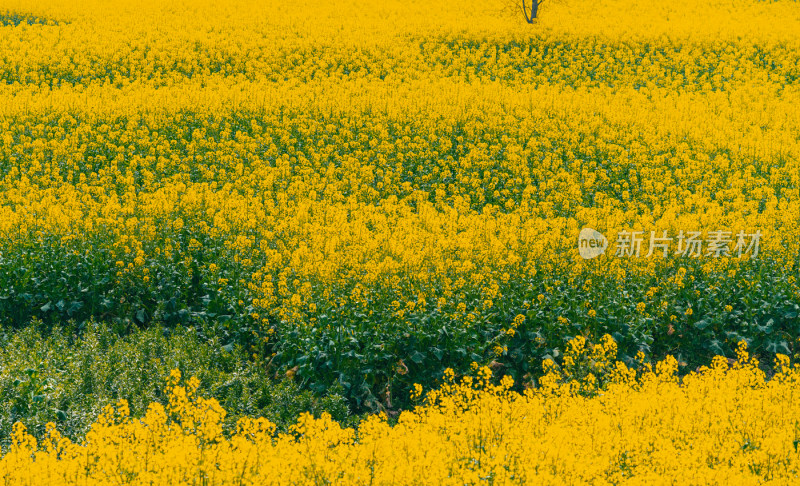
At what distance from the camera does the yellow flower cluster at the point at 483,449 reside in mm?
6191

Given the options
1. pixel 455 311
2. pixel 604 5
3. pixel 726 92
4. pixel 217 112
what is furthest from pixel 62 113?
pixel 604 5

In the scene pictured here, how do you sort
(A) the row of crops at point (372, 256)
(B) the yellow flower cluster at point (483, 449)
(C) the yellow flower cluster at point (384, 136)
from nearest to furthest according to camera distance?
1. (B) the yellow flower cluster at point (483, 449)
2. (A) the row of crops at point (372, 256)
3. (C) the yellow flower cluster at point (384, 136)

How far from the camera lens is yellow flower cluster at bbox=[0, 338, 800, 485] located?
20.3ft

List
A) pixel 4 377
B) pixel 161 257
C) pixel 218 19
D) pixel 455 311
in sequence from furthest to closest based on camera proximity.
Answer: pixel 218 19 < pixel 161 257 < pixel 455 311 < pixel 4 377

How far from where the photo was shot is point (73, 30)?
97.3 ft

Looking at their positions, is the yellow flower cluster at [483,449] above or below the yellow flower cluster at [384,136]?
below

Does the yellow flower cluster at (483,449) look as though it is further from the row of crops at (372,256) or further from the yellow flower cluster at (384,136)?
the yellow flower cluster at (384,136)

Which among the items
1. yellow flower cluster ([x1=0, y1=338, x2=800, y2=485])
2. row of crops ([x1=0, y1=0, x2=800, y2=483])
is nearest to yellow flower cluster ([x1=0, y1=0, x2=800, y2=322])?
row of crops ([x1=0, y1=0, x2=800, y2=483])

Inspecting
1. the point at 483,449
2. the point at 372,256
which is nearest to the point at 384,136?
the point at 372,256

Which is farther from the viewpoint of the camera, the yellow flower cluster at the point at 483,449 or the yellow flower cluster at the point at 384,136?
the yellow flower cluster at the point at 384,136

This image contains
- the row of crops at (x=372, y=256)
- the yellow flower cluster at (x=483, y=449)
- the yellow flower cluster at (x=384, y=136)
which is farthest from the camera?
the yellow flower cluster at (x=384, y=136)

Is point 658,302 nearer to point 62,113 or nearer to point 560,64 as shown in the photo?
point 62,113

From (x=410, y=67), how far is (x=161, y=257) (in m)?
16.8

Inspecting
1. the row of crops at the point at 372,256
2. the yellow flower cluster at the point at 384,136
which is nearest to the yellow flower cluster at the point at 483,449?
the row of crops at the point at 372,256
